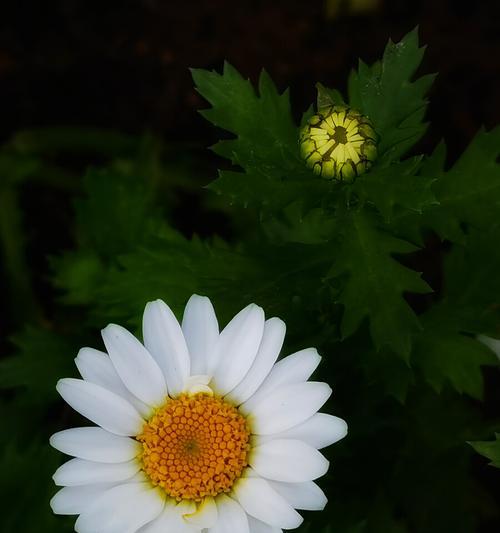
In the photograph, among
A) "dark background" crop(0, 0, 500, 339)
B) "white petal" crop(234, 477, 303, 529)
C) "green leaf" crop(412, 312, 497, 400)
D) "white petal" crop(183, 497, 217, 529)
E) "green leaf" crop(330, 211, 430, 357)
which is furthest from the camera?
"dark background" crop(0, 0, 500, 339)

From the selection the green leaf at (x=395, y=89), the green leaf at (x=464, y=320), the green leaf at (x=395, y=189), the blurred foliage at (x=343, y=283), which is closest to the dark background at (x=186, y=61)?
the blurred foliage at (x=343, y=283)

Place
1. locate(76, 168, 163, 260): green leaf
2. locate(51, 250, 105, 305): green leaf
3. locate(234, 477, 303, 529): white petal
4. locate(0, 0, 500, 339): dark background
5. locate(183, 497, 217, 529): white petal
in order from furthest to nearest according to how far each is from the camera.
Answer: locate(0, 0, 500, 339): dark background
locate(76, 168, 163, 260): green leaf
locate(51, 250, 105, 305): green leaf
locate(183, 497, 217, 529): white petal
locate(234, 477, 303, 529): white petal

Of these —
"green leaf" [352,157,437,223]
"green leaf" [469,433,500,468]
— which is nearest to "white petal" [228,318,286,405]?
"green leaf" [352,157,437,223]

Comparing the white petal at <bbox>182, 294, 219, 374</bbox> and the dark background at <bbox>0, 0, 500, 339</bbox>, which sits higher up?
the dark background at <bbox>0, 0, 500, 339</bbox>

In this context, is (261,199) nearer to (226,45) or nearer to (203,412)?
(203,412)

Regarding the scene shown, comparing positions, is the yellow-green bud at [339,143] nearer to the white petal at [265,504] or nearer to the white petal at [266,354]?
the white petal at [266,354]

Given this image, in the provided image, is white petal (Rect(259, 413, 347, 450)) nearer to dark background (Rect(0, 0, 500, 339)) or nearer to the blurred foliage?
the blurred foliage

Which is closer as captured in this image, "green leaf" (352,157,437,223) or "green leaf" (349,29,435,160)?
"green leaf" (352,157,437,223)

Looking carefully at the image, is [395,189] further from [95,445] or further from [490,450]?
[95,445]

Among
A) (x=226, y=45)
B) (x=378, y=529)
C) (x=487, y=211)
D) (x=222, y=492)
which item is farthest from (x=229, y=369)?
(x=226, y=45)
